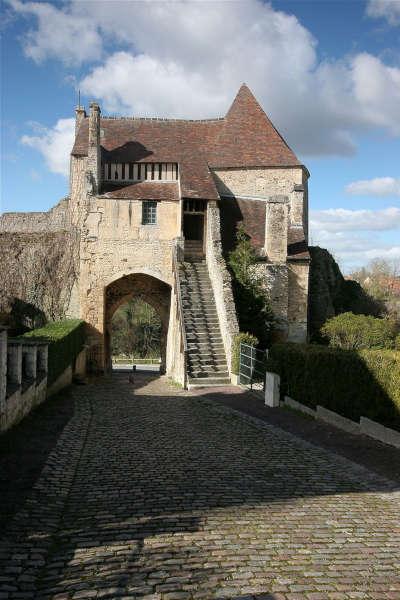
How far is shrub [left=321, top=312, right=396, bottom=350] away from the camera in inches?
987

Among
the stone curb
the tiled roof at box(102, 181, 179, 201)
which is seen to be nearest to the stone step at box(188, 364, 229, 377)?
the stone curb

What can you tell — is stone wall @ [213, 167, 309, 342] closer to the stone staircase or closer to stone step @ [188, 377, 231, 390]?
the stone staircase

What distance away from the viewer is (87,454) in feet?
28.7

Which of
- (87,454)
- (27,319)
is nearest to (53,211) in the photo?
(27,319)

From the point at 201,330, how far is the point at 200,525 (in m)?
14.3

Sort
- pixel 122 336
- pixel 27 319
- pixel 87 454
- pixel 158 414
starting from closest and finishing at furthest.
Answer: pixel 87 454, pixel 158 414, pixel 27 319, pixel 122 336

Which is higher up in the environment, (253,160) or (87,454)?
(253,160)

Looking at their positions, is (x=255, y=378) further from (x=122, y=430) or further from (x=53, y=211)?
(x=53, y=211)

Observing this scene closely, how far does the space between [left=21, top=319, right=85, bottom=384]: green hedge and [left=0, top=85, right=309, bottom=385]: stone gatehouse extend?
12.9 feet

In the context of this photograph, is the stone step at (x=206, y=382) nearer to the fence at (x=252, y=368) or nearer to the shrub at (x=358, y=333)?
the fence at (x=252, y=368)

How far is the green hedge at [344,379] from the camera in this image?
1374 cm

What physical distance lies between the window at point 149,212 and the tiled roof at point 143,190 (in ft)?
0.84

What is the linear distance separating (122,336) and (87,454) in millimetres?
42528

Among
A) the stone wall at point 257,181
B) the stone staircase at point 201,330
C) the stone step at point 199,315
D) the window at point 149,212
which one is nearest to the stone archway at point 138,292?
the window at point 149,212
